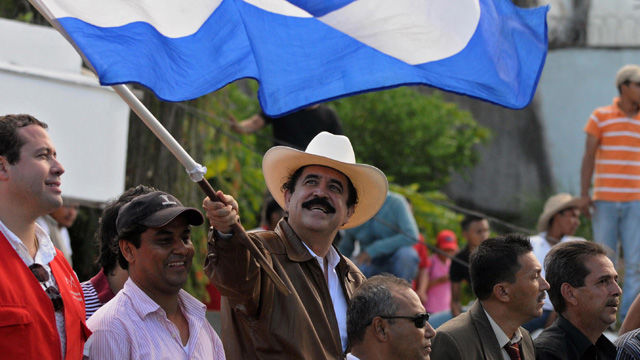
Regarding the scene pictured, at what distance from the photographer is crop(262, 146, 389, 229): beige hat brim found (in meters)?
5.42

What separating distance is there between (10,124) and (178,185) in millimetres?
5015

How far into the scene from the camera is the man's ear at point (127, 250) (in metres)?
4.70

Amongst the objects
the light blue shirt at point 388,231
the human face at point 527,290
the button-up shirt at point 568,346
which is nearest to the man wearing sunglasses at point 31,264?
the human face at point 527,290

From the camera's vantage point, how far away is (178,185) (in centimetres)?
945

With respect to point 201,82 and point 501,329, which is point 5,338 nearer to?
point 201,82

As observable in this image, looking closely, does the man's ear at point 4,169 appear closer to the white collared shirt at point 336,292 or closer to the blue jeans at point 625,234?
the white collared shirt at point 336,292

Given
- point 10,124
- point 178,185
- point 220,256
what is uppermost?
point 10,124

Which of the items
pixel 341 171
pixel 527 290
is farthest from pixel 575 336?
pixel 341 171

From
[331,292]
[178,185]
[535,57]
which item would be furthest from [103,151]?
[535,57]

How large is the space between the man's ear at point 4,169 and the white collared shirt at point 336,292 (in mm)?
1475

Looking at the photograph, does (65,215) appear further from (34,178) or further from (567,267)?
(34,178)

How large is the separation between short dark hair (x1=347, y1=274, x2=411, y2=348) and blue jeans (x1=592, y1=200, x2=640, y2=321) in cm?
497

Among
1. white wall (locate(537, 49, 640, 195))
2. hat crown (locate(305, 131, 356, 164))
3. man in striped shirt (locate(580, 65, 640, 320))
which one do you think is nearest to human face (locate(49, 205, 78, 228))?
hat crown (locate(305, 131, 356, 164))

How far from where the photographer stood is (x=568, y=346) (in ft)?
19.8
